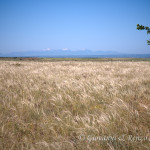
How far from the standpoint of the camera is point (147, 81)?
21.0 feet

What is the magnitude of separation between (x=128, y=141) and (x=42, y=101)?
2.71 metres

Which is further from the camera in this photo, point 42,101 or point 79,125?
point 42,101

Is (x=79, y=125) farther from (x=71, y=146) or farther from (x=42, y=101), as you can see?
(x=42, y=101)

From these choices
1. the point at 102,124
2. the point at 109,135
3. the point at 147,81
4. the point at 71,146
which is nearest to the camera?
the point at 71,146

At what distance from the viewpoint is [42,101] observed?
3.79m

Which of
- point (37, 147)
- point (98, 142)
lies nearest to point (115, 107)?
point (98, 142)

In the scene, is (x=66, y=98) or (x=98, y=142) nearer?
(x=98, y=142)

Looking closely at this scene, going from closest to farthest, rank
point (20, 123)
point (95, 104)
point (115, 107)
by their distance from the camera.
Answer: point (20, 123) < point (115, 107) < point (95, 104)

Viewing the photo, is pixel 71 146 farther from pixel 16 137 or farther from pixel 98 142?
pixel 16 137

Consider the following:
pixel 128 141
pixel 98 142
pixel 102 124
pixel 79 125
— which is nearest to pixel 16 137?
pixel 79 125

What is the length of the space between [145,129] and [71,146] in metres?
1.41

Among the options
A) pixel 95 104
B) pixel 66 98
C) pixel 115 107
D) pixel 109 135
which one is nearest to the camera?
pixel 109 135

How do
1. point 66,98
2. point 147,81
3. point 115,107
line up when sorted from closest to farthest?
point 115,107
point 66,98
point 147,81

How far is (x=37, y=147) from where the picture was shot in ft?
6.14
